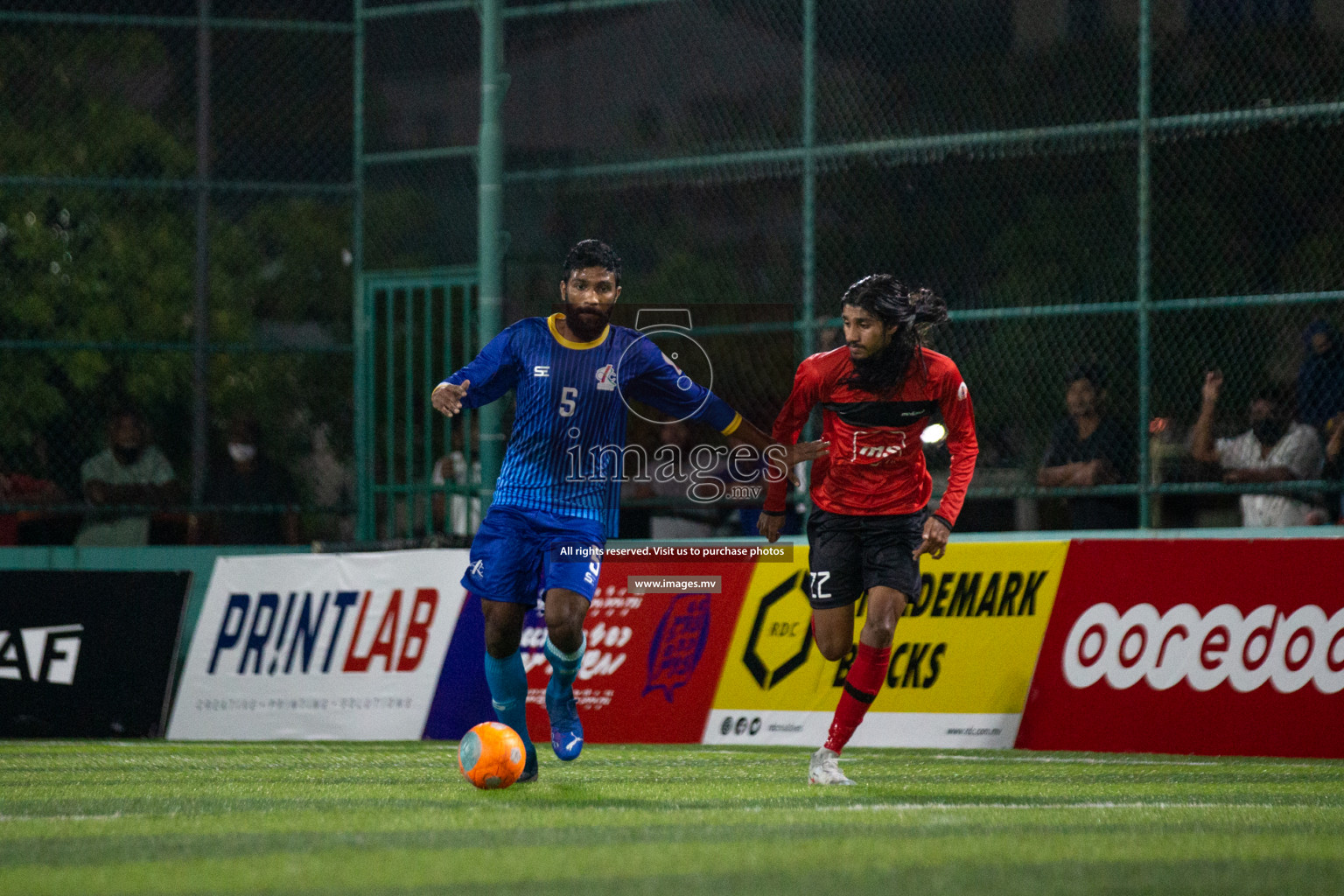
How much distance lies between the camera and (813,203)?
14570 millimetres

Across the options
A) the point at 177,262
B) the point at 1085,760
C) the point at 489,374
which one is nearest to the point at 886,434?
the point at 489,374

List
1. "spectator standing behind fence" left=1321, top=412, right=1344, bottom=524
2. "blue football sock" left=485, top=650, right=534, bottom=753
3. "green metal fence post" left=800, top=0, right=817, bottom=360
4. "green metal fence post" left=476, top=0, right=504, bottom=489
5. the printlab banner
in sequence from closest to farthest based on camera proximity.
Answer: "blue football sock" left=485, top=650, right=534, bottom=753, "spectator standing behind fence" left=1321, top=412, right=1344, bottom=524, the printlab banner, "green metal fence post" left=476, top=0, right=504, bottom=489, "green metal fence post" left=800, top=0, right=817, bottom=360

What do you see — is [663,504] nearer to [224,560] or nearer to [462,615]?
[462,615]

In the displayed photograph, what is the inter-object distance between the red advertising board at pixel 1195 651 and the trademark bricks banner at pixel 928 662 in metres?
0.17

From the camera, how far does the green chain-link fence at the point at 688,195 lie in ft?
42.1

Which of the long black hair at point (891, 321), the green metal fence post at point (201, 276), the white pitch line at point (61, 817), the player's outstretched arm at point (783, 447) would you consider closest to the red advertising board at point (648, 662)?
the player's outstretched arm at point (783, 447)

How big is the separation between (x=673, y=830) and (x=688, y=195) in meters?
9.53

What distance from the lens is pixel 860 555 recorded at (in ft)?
28.0

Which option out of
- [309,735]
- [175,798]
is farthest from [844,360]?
[309,735]

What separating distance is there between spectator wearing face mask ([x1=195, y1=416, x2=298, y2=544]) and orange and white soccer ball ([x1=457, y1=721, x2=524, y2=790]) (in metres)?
8.86

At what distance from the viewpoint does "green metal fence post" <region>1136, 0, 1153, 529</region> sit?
1291 centimetres

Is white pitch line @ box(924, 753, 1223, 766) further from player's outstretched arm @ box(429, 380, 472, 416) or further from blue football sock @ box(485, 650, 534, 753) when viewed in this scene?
player's outstretched arm @ box(429, 380, 472, 416)

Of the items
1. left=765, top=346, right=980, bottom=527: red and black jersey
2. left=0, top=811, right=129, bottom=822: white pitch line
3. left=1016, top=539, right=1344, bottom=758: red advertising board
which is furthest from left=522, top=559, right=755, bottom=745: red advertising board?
left=0, top=811, right=129, bottom=822: white pitch line

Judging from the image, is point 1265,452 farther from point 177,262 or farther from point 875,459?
point 177,262
